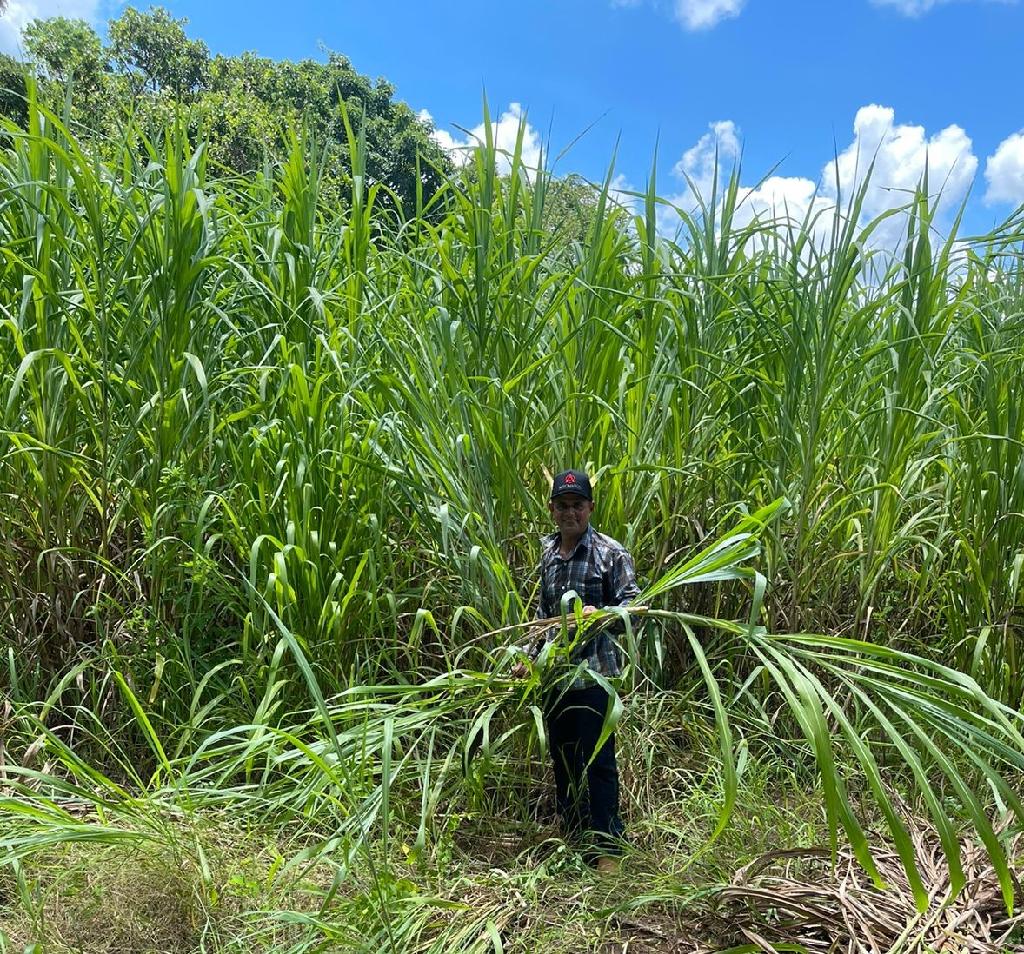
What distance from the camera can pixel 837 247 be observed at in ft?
7.34

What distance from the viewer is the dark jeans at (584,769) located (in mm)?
1896

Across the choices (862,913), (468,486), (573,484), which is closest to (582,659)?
(573,484)

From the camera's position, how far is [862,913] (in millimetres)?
1459

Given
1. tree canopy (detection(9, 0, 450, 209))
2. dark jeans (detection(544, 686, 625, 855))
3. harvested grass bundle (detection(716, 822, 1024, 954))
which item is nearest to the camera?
harvested grass bundle (detection(716, 822, 1024, 954))

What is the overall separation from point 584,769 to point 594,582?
459 millimetres

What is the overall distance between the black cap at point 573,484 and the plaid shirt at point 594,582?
12cm

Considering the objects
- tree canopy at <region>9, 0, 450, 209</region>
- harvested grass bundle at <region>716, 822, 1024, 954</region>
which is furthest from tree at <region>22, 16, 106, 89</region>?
harvested grass bundle at <region>716, 822, 1024, 954</region>

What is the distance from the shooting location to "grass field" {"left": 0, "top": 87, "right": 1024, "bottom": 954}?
197cm

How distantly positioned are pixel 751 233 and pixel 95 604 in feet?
7.65

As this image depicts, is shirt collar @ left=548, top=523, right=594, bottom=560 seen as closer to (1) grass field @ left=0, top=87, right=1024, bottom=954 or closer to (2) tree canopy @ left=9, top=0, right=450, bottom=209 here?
(1) grass field @ left=0, top=87, right=1024, bottom=954

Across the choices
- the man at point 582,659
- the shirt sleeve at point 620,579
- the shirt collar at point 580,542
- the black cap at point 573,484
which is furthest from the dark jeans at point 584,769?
the black cap at point 573,484

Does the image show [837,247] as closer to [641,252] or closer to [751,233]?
[751,233]

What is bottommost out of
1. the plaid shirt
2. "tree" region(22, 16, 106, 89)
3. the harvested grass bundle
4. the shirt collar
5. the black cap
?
the harvested grass bundle

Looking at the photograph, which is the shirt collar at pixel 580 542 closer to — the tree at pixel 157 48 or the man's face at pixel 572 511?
the man's face at pixel 572 511
